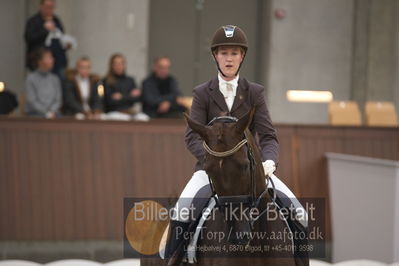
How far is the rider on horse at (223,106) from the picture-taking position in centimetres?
390

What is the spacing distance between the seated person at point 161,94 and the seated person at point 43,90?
1.24m

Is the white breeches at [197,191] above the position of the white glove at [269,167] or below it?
below

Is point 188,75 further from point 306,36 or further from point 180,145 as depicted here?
point 180,145

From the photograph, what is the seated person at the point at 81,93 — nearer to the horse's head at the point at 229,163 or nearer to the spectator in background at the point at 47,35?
the spectator in background at the point at 47,35

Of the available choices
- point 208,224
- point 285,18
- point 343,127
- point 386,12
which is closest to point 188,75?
point 285,18

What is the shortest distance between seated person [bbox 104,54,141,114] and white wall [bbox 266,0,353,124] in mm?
5013

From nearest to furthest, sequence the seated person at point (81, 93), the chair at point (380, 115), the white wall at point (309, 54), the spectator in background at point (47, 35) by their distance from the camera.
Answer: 1. the seated person at point (81, 93)
2. the spectator in background at point (47, 35)
3. the chair at point (380, 115)
4. the white wall at point (309, 54)

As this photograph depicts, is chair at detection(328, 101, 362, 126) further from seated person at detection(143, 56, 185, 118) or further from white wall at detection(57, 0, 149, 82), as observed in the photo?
white wall at detection(57, 0, 149, 82)

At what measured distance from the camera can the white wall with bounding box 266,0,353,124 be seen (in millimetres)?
14195

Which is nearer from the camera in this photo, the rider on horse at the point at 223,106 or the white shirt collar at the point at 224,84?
the rider on horse at the point at 223,106

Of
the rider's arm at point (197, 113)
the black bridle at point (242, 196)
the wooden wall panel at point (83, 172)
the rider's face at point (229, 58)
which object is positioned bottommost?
the wooden wall panel at point (83, 172)

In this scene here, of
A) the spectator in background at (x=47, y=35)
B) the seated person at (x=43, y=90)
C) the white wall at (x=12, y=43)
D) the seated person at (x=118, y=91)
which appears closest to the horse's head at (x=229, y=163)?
the seated person at (x=43, y=90)

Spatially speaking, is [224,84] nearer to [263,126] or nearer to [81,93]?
[263,126]

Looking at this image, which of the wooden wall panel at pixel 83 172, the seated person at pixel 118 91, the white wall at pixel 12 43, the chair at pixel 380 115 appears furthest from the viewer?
the white wall at pixel 12 43
